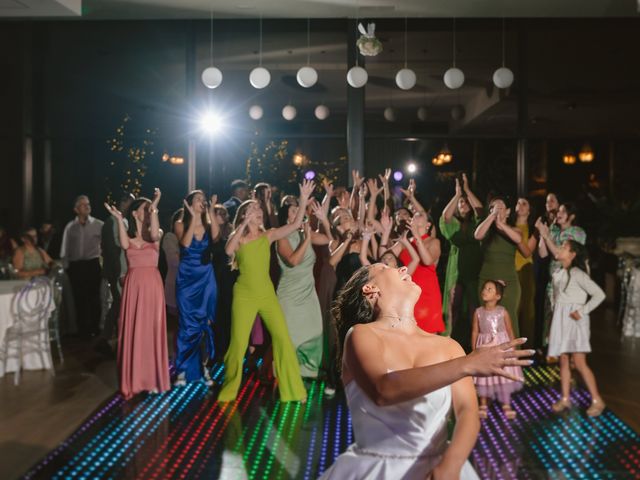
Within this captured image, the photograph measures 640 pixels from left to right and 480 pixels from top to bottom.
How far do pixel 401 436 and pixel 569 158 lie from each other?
11.0m

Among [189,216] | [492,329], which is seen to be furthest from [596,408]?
[189,216]

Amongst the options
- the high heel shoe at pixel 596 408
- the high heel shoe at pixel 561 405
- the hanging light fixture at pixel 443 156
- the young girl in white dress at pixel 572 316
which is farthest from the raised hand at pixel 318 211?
the hanging light fixture at pixel 443 156

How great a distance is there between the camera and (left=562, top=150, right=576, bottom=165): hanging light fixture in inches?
473

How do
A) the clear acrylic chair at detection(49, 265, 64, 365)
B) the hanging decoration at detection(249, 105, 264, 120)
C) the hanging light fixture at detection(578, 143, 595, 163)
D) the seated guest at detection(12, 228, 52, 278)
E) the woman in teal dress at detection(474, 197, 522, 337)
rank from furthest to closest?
1. the hanging light fixture at detection(578, 143, 595, 163)
2. the hanging decoration at detection(249, 105, 264, 120)
3. the seated guest at detection(12, 228, 52, 278)
4. the clear acrylic chair at detection(49, 265, 64, 365)
5. the woman in teal dress at detection(474, 197, 522, 337)

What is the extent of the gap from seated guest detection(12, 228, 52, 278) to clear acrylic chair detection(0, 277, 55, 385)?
752 mm

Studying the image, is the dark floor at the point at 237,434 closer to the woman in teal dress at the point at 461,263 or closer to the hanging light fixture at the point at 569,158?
the woman in teal dress at the point at 461,263

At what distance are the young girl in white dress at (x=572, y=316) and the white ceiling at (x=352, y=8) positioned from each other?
12.2ft

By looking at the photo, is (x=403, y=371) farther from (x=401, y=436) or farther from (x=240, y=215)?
(x=240, y=215)

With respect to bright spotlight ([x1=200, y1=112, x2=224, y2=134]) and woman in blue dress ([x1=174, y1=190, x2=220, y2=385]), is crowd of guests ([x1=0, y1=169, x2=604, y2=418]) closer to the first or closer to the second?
woman in blue dress ([x1=174, y1=190, x2=220, y2=385])

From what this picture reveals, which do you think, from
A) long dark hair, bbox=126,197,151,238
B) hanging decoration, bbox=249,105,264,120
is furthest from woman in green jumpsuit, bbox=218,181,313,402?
hanging decoration, bbox=249,105,264,120

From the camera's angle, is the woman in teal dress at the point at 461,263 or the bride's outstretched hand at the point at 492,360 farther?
the woman in teal dress at the point at 461,263

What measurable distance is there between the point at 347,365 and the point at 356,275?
0.78ft

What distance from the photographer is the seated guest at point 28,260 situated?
715 centimetres

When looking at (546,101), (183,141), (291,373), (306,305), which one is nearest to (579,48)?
(546,101)
